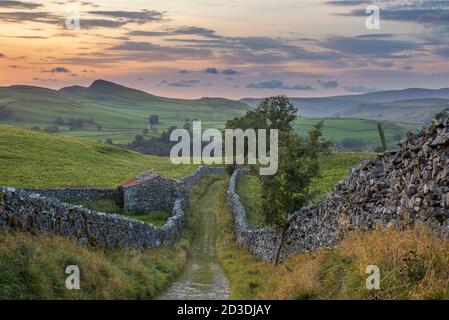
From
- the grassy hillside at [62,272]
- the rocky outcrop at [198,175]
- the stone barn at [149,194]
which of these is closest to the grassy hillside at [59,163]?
the rocky outcrop at [198,175]

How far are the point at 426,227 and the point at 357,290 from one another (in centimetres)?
285

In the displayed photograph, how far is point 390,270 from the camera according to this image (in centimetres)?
1156

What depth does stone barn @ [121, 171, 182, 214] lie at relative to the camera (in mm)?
42094

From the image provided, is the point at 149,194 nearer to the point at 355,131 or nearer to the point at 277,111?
the point at 277,111

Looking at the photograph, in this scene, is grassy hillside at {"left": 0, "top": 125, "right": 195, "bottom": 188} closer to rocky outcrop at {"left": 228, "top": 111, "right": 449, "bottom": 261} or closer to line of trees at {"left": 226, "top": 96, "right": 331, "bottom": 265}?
line of trees at {"left": 226, "top": 96, "right": 331, "bottom": 265}

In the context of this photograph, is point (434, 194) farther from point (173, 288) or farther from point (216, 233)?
point (216, 233)

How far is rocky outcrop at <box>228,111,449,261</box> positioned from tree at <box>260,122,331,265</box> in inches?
73.9

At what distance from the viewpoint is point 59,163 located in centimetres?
7512

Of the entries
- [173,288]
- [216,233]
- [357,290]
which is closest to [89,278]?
[173,288]

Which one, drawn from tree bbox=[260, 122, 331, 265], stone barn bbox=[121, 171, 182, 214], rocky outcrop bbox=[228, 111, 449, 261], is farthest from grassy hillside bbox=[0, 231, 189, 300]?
stone barn bbox=[121, 171, 182, 214]

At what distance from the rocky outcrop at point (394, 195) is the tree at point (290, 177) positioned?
188 centimetres

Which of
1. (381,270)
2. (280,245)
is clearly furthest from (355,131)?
(381,270)

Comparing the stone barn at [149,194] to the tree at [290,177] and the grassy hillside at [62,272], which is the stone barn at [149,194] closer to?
the tree at [290,177]

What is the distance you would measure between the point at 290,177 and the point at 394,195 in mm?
8864
